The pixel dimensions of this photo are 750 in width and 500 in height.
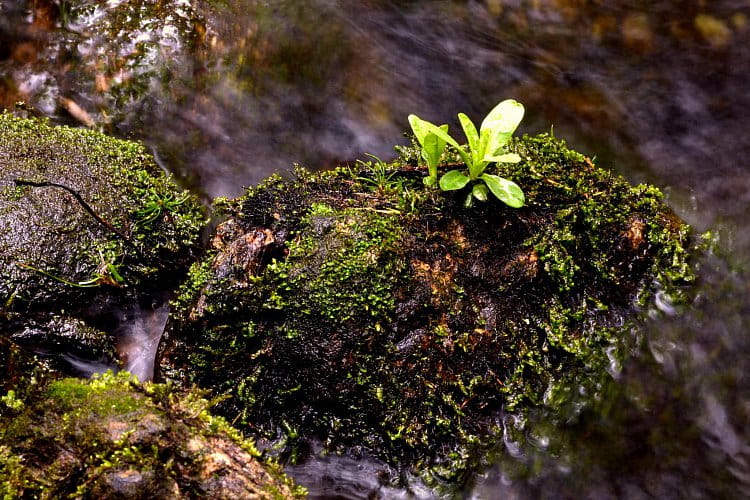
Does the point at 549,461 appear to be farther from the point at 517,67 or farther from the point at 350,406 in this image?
the point at 517,67

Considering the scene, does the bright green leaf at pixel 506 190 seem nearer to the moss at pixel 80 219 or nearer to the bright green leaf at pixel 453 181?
the bright green leaf at pixel 453 181

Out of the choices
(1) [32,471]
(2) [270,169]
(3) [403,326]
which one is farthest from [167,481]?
(2) [270,169]

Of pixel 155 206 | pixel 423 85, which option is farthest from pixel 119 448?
pixel 423 85

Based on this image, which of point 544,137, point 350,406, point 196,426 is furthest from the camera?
point 544,137

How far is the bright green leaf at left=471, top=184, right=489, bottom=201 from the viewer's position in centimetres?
299

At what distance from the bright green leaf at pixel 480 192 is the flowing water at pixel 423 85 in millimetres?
1275

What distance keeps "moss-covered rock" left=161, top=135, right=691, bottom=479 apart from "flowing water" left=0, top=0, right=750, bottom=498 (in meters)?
0.55

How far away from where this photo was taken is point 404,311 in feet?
9.47

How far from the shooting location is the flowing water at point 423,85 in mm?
3717

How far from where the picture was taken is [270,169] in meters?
4.02

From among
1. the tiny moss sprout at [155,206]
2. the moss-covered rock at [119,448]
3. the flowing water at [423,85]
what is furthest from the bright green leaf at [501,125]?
the tiny moss sprout at [155,206]

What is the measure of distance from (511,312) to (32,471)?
7.89 ft

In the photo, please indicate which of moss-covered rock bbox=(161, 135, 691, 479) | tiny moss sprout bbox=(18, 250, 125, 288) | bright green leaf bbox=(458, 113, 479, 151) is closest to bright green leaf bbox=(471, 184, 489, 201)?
moss-covered rock bbox=(161, 135, 691, 479)

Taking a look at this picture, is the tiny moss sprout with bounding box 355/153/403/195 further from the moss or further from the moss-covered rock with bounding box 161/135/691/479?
the moss
